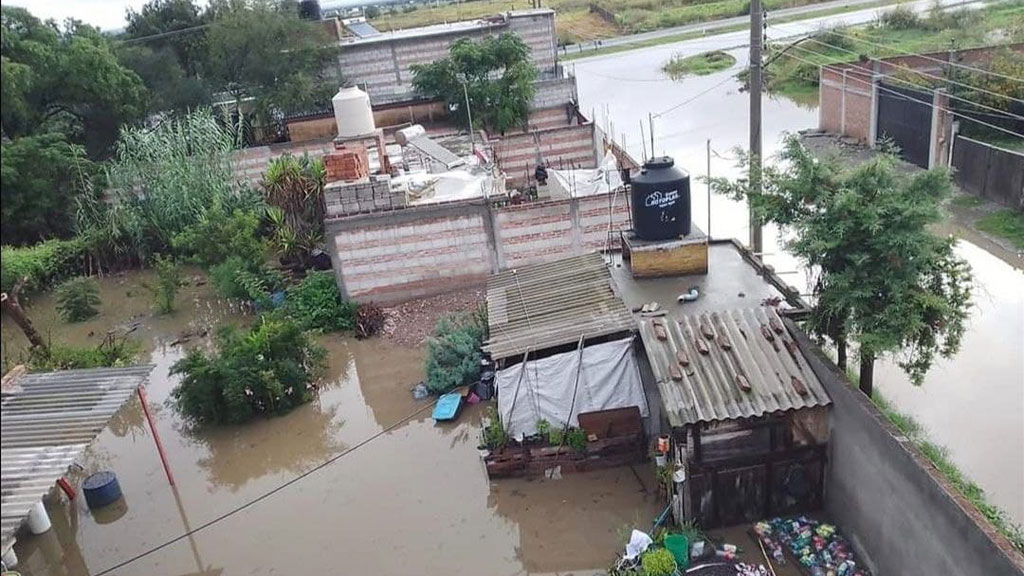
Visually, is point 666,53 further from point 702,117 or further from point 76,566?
point 76,566

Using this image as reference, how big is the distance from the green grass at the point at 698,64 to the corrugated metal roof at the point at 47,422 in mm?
36353

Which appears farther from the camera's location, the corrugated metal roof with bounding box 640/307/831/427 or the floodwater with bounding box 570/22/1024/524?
the floodwater with bounding box 570/22/1024/524

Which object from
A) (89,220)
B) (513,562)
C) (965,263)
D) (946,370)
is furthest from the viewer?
(89,220)

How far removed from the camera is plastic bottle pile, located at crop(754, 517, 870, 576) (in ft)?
25.2

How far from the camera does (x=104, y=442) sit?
12477 mm

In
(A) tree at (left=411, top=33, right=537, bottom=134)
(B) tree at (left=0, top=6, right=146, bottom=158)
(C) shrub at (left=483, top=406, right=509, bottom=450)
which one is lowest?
(C) shrub at (left=483, top=406, right=509, bottom=450)

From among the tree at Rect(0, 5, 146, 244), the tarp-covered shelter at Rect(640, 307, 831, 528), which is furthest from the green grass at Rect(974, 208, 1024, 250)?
the tree at Rect(0, 5, 146, 244)

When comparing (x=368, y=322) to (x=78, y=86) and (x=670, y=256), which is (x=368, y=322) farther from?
(x=78, y=86)

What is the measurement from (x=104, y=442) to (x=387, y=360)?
4.95 m

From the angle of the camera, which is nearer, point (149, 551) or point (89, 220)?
point (149, 551)

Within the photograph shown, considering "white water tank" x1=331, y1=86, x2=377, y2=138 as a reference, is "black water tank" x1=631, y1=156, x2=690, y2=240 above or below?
below

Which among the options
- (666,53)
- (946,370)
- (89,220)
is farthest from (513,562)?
(666,53)

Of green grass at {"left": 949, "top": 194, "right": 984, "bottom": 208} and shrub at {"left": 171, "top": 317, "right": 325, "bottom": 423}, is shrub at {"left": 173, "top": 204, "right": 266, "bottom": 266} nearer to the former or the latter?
shrub at {"left": 171, "top": 317, "right": 325, "bottom": 423}

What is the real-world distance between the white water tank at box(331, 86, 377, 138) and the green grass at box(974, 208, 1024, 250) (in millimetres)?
14320
